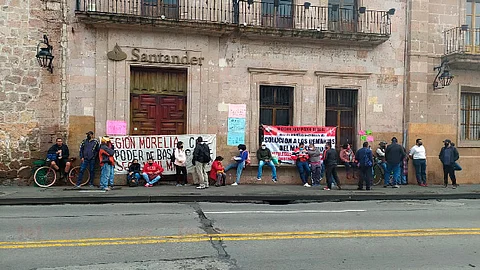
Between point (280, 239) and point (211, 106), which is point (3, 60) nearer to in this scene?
point (211, 106)

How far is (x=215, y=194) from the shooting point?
40.7 feet

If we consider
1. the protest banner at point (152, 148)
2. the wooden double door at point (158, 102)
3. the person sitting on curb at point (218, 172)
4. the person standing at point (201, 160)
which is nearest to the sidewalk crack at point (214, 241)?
the person standing at point (201, 160)

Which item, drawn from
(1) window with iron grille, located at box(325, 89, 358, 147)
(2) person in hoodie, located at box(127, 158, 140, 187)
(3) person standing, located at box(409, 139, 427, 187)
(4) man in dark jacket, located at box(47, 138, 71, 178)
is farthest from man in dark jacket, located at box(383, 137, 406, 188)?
(4) man in dark jacket, located at box(47, 138, 71, 178)

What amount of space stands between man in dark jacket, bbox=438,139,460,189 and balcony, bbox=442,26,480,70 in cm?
324

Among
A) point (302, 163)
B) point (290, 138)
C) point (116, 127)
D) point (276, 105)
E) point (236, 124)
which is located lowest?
point (302, 163)

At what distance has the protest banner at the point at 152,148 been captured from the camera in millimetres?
14219

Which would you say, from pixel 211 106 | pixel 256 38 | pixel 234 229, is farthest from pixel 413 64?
pixel 234 229

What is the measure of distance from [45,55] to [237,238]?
962 centimetres

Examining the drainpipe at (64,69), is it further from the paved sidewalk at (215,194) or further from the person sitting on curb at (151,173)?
the person sitting on curb at (151,173)

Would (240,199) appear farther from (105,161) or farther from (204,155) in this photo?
(105,161)

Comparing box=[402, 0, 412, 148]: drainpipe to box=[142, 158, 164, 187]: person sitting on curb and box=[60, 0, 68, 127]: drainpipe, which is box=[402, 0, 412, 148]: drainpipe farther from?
box=[60, 0, 68, 127]: drainpipe

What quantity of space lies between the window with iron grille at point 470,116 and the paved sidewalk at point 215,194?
139 inches

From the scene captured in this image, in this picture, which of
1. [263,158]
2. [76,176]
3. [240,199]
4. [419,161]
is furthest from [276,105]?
[76,176]

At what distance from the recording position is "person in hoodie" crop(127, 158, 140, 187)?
13984mm
